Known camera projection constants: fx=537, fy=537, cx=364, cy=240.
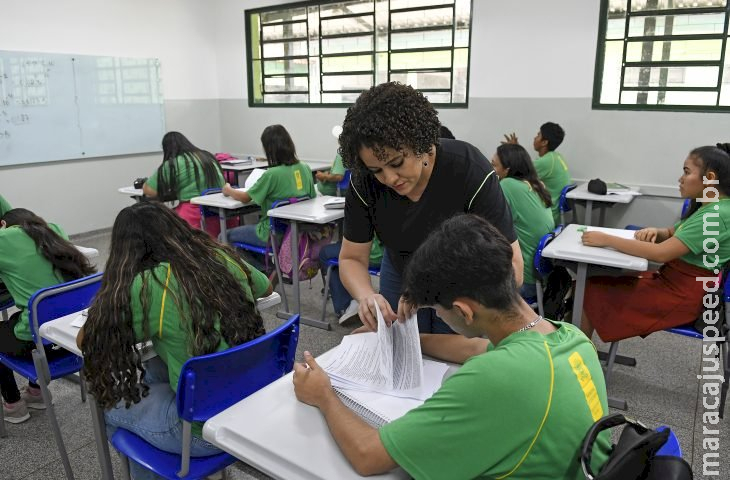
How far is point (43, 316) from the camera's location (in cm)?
186

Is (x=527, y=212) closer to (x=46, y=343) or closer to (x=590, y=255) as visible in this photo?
(x=590, y=255)

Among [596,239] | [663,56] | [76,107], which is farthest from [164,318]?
[76,107]

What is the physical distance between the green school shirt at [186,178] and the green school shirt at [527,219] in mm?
2467

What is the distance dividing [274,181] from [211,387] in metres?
2.52

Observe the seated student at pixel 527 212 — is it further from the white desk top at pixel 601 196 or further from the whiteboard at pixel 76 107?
the whiteboard at pixel 76 107

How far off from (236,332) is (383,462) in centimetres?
74

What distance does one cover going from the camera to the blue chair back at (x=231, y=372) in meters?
1.33

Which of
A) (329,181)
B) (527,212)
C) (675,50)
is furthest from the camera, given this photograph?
(329,181)

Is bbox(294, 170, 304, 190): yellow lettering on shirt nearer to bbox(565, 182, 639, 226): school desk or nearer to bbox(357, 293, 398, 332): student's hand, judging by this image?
bbox(565, 182, 639, 226): school desk

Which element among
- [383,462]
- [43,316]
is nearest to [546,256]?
[383,462]

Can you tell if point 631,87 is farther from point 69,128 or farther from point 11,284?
point 69,128

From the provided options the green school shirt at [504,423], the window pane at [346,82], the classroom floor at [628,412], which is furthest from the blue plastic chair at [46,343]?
the window pane at [346,82]

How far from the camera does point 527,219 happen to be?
2.91 metres

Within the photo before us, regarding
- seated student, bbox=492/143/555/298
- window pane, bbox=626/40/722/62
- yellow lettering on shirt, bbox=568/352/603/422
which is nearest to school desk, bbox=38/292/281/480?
yellow lettering on shirt, bbox=568/352/603/422
